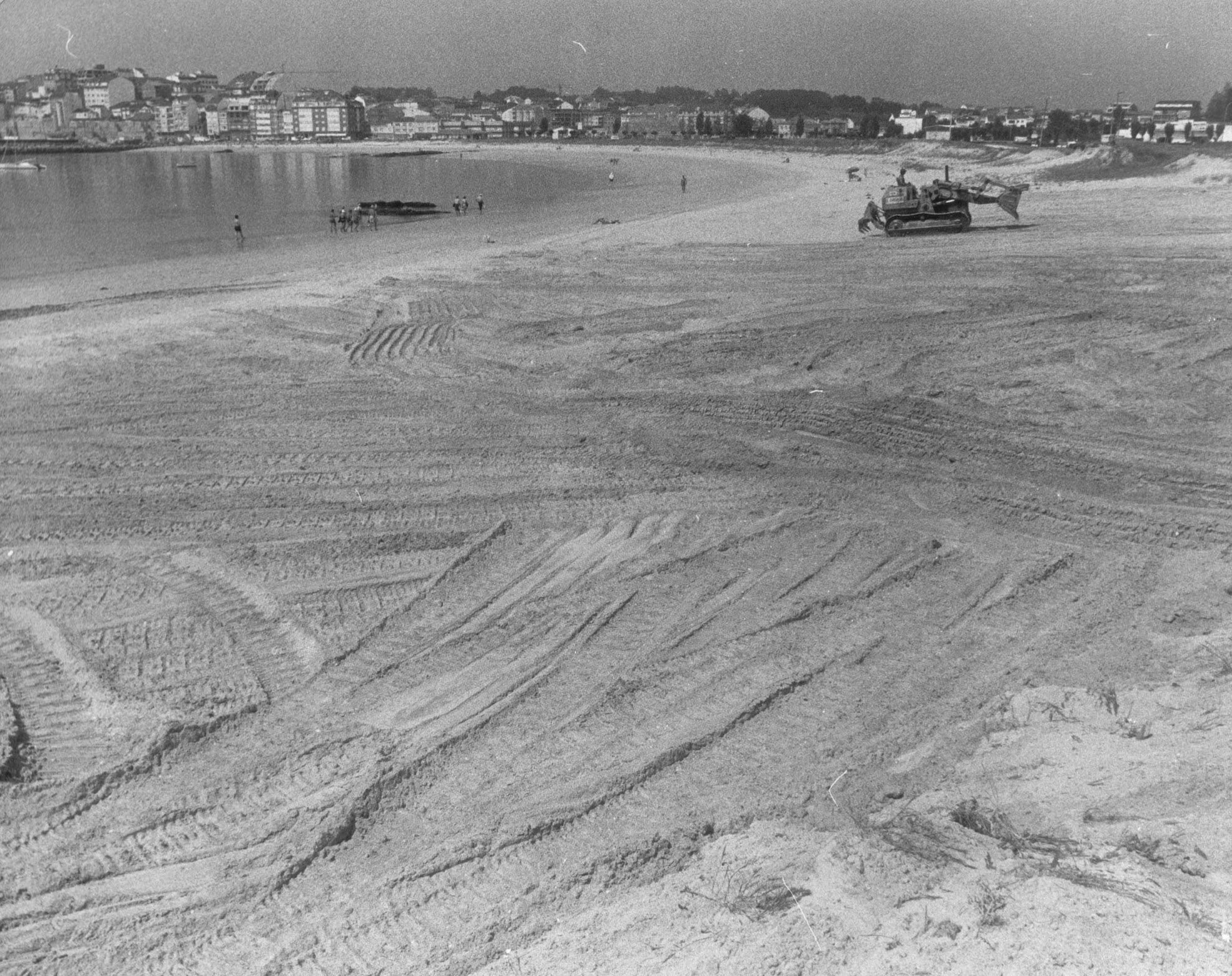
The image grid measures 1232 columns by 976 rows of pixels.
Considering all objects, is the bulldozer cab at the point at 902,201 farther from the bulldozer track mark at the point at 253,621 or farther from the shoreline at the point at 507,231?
the bulldozer track mark at the point at 253,621

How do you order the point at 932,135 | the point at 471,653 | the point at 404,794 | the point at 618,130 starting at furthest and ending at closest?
the point at 618,130, the point at 932,135, the point at 471,653, the point at 404,794

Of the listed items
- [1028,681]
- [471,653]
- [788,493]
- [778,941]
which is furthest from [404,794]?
[788,493]

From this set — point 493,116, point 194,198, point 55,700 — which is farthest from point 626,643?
point 493,116

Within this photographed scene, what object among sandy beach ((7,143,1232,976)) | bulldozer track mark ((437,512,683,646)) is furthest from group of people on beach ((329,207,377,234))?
bulldozer track mark ((437,512,683,646))

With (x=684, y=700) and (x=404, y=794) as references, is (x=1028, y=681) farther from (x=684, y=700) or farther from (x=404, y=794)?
(x=404, y=794)

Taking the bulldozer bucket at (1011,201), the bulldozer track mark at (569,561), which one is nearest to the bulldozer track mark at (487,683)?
the bulldozer track mark at (569,561)

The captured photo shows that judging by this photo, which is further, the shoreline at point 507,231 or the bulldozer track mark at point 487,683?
the shoreline at point 507,231
